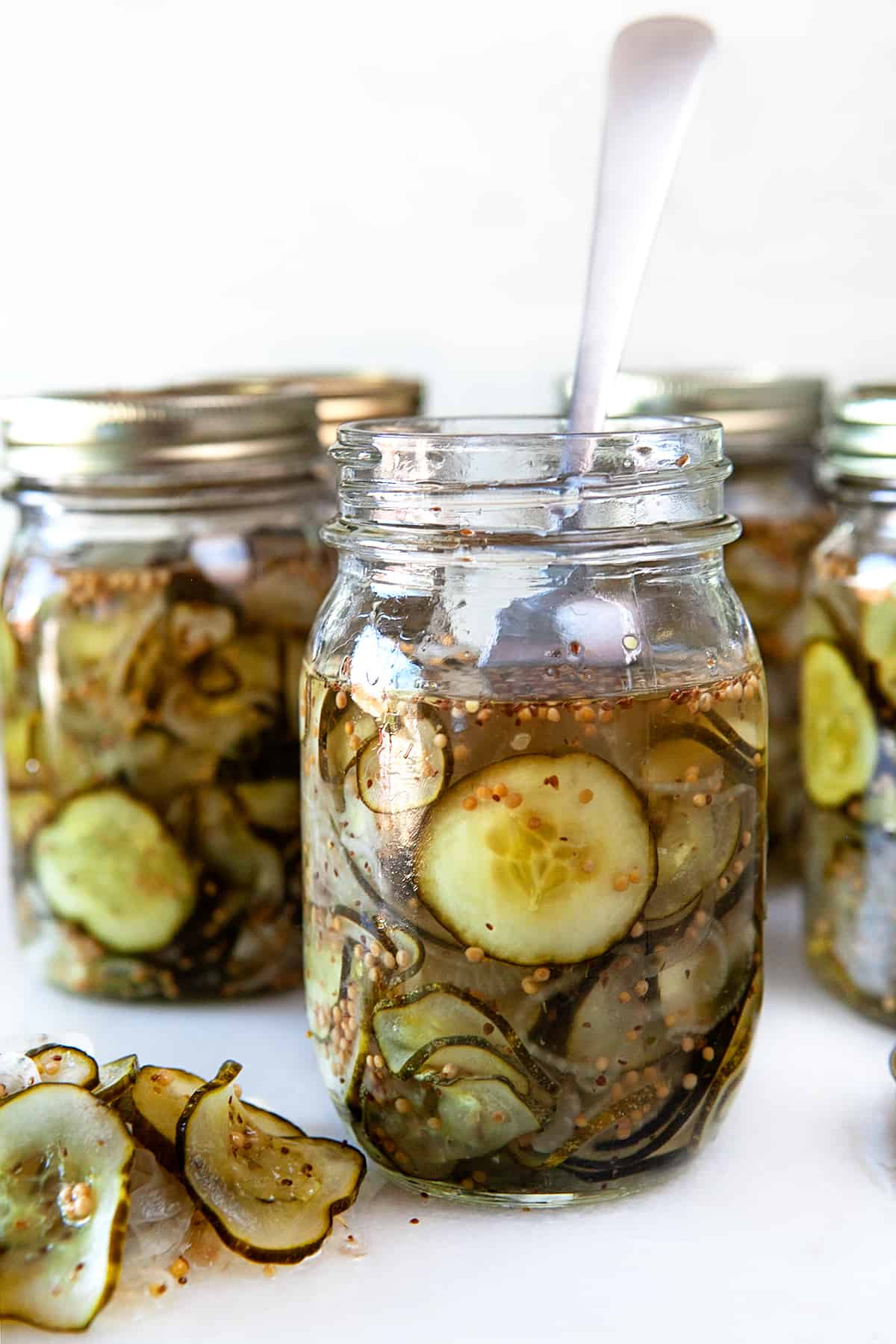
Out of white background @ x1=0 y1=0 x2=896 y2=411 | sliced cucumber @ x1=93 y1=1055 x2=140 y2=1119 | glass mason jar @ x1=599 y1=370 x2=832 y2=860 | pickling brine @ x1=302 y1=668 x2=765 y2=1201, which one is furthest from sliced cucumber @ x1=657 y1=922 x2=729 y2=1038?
white background @ x1=0 y1=0 x2=896 y2=411

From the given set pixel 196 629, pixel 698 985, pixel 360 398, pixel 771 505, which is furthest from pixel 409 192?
pixel 698 985

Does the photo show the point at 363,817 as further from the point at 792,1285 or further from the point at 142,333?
the point at 142,333

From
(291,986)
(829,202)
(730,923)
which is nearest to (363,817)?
(730,923)

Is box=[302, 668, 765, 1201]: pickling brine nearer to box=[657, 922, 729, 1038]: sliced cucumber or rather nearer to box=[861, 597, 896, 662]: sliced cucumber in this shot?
box=[657, 922, 729, 1038]: sliced cucumber

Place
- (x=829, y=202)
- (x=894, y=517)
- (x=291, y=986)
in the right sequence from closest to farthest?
(x=894, y=517), (x=291, y=986), (x=829, y=202)

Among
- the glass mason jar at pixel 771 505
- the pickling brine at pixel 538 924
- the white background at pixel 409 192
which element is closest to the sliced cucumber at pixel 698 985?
the pickling brine at pixel 538 924

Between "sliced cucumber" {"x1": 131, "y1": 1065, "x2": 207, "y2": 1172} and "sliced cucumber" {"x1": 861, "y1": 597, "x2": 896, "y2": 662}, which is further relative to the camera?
"sliced cucumber" {"x1": 861, "y1": 597, "x2": 896, "y2": 662}
